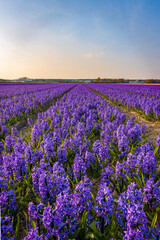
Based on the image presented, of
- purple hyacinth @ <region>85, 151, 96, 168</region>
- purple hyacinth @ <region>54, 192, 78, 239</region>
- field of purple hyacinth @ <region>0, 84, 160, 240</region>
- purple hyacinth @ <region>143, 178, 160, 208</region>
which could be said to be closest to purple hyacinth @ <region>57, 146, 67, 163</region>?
field of purple hyacinth @ <region>0, 84, 160, 240</region>

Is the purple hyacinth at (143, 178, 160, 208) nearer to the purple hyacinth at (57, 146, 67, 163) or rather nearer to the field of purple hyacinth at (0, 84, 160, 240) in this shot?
the field of purple hyacinth at (0, 84, 160, 240)

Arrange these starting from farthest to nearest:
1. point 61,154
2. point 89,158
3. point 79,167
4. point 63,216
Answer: point 61,154, point 89,158, point 79,167, point 63,216

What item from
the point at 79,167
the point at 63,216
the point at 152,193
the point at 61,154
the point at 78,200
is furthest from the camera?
the point at 61,154

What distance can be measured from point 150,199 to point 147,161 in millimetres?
799

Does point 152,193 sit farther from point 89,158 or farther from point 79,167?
point 89,158

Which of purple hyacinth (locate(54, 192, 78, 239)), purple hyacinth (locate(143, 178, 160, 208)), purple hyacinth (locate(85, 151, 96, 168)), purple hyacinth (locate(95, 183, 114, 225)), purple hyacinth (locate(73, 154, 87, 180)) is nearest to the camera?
purple hyacinth (locate(54, 192, 78, 239))

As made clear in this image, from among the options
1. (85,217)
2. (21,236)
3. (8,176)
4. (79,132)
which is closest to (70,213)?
(85,217)

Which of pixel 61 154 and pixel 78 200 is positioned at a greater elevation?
pixel 78 200

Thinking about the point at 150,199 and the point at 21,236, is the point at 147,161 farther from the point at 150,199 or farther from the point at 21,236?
the point at 21,236

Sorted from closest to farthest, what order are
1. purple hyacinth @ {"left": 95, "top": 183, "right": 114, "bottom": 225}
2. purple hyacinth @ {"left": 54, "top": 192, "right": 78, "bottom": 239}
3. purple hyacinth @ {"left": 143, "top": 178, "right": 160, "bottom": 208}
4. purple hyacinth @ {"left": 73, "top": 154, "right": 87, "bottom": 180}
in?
purple hyacinth @ {"left": 54, "top": 192, "right": 78, "bottom": 239}
purple hyacinth @ {"left": 95, "top": 183, "right": 114, "bottom": 225}
purple hyacinth @ {"left": 143, "top": 178, "right": 160, "bottom": 208}
purple hyacinth @ {"left": 73, "top": 154, "right": 87, "bottom": 180}

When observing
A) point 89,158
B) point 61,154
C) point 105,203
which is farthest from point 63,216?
point 61,154

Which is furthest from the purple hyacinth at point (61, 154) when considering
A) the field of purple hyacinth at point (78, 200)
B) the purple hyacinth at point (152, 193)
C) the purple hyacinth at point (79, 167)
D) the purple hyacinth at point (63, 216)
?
the purple hyacinth at point (152, 193)

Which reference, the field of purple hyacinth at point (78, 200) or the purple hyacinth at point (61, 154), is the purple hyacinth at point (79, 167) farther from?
the purple hyacinth at point (61, 154)

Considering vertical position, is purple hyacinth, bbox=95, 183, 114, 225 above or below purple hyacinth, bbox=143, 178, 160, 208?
above
